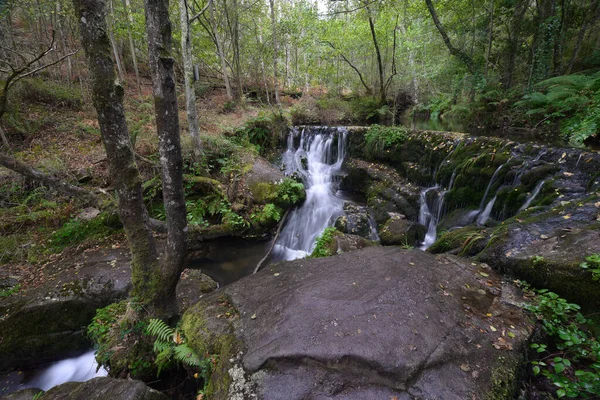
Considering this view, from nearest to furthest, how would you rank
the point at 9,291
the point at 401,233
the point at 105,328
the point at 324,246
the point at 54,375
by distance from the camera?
1. the point at 105,328
2. the point at 54,375
3. the point at 9,291
4. the point at 324,246
5. the point at 401,233

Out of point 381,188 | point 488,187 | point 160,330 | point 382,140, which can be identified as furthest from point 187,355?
point 382,140

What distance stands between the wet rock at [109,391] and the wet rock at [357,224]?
19.8ft

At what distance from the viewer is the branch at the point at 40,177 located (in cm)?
420

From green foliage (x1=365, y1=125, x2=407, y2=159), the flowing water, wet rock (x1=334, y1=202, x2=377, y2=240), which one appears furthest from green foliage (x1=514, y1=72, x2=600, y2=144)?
the flowing water

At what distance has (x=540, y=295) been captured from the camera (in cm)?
323

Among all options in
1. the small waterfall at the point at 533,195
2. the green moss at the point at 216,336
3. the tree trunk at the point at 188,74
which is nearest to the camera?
the green moss at the point at 216,336

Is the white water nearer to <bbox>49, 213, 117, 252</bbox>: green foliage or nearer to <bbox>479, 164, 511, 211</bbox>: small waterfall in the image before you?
<bbox>49, 213, 117, 252</bbox>: green foliage

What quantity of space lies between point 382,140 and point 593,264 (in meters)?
8.53

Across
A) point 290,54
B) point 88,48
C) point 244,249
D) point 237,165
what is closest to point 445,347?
point 88,48

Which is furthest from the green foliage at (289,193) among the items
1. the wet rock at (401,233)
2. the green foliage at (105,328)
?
the green foliage at (105,328)

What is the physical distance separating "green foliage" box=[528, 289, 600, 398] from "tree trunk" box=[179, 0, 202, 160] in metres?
8.62

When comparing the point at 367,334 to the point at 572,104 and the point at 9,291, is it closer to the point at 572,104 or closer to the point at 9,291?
the point at 9,291

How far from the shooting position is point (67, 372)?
15.1 feet

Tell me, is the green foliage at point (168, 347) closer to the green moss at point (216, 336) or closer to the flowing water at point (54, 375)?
the green moss at point (216, 336)
